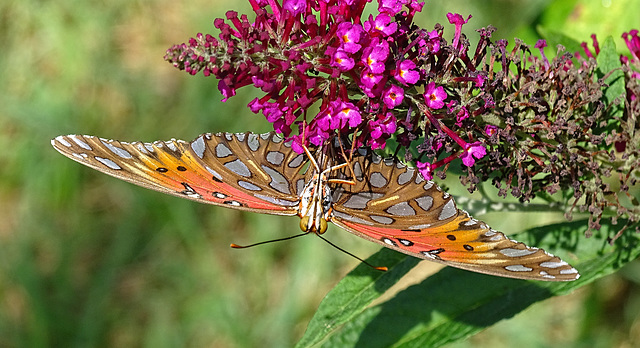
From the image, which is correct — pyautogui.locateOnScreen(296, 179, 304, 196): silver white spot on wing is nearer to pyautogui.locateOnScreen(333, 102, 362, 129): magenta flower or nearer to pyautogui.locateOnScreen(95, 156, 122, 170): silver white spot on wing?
pyautogui.locateOnScreen(333, 102, 362, 129): magenta flower

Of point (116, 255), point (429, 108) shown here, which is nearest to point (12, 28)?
point (116, 255)

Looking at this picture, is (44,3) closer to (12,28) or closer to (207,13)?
(12,28)

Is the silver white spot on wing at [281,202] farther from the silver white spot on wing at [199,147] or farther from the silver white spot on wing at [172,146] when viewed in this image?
the silver white spot on wing at [172,146]

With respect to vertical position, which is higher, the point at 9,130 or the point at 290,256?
the point at 9,130

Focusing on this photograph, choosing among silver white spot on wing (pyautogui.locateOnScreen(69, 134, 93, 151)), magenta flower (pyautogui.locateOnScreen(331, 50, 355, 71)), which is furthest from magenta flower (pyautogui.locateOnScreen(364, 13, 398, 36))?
silver white spot on wing (pyautogui.locateOnScreen(69, 134, 93, 151))

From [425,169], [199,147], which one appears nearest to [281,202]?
[199,147]

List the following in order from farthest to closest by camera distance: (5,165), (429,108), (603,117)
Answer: (5,165), (603,117), (429,108)

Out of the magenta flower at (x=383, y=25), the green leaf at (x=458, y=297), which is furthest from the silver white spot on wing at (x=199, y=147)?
the magenta flower at (x=383, y=25)
